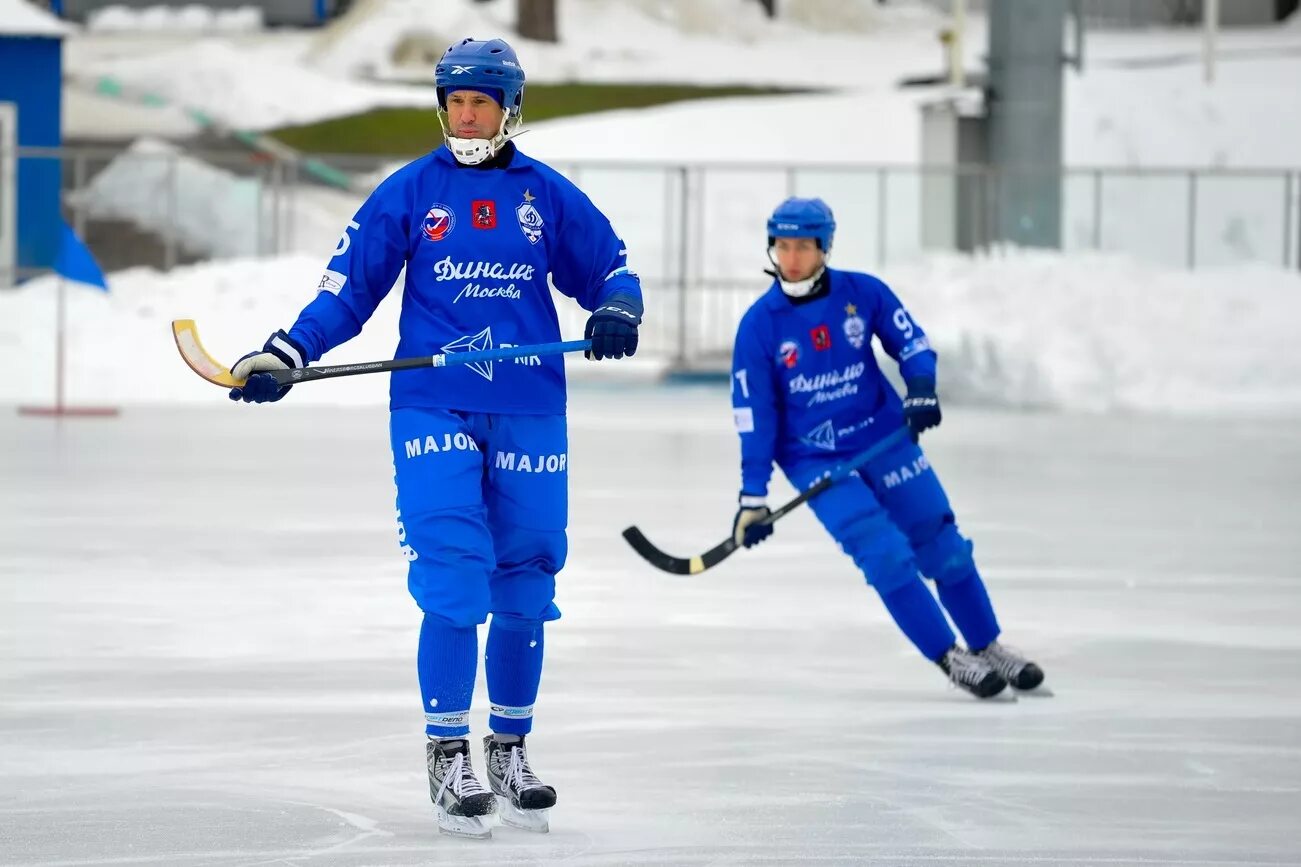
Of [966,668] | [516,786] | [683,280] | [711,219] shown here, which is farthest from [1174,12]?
[516,786]

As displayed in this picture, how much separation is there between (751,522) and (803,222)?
864mm

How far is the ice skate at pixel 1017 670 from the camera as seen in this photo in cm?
689

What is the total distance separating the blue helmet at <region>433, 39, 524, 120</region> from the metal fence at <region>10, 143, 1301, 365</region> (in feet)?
55.9

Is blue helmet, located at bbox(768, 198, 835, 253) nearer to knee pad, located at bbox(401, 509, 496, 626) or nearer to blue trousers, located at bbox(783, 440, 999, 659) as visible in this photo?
blue trousers, located at bbox(783, 440, 999, 659)

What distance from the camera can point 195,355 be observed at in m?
5.46

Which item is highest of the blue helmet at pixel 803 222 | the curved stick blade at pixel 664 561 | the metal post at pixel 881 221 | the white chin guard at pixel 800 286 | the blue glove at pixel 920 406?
the metal post at pixel 881 221

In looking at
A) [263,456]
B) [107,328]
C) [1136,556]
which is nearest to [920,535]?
[1136,556]

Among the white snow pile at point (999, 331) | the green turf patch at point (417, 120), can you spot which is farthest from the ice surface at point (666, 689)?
the green turf patch at point (417, 120)

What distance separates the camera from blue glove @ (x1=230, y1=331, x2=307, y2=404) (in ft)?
16.8

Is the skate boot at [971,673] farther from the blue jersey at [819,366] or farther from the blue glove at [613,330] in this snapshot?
the blue glove at [613,330]

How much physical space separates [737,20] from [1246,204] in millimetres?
22303

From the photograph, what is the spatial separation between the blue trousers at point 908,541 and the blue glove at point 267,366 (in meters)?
2.21

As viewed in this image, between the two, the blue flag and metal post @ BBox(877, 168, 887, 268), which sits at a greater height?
metal post @ BBox(877, 168, 887, 268)

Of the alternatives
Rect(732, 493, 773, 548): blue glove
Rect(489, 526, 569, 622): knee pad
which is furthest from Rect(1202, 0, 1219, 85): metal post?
Rect(489, 526, 569, 622): knee pad
